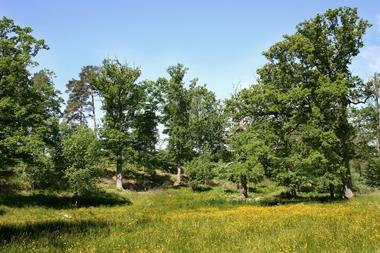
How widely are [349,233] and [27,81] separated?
112ft

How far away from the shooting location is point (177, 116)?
188 feet

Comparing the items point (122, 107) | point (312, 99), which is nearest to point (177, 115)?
point (122, 107)

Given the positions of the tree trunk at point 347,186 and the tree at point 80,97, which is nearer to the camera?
the tree trunk at point 347,186

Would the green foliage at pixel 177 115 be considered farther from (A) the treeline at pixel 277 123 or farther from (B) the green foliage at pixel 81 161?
(B) the green foliage at pixel 81 161

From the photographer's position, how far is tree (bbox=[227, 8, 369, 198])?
1127 inches

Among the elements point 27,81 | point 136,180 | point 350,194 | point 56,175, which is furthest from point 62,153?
point 350,194

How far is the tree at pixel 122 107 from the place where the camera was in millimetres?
48938

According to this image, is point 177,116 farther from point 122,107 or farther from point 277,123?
point 277,123

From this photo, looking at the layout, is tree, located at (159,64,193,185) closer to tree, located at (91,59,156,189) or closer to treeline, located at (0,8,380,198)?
tree, located at (91,59,156,189)

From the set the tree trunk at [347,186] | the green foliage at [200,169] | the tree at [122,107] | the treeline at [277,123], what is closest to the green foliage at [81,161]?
the treeline at [277,123]

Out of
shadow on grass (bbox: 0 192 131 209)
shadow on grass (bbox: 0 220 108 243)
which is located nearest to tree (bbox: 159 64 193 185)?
shadow on grass (bbox: 0 192 131 209)

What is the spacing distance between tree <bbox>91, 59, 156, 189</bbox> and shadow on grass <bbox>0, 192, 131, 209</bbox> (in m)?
9.90

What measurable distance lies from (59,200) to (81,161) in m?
4.25

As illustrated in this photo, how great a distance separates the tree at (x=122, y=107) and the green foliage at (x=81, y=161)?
1007cm
